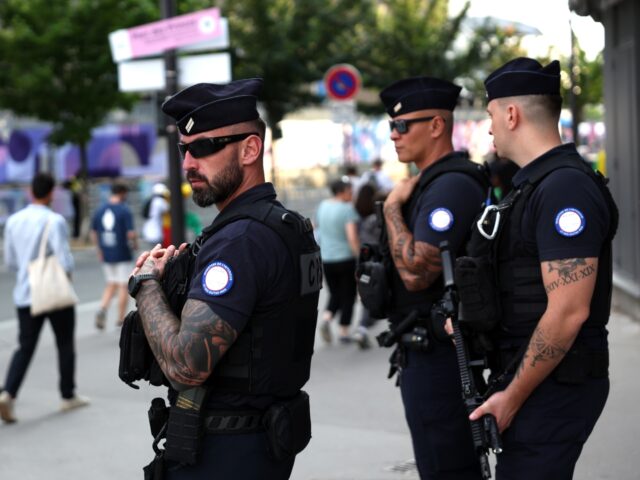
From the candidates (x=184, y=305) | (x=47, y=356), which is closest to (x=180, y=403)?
(x=184, y=305)

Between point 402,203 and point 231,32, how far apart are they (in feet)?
91.4

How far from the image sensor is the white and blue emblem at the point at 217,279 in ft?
9.50

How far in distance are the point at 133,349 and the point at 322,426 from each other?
4.38 meters

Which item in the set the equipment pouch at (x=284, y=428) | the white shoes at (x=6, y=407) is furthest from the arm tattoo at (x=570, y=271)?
the white shoes at (x=6, y=407)

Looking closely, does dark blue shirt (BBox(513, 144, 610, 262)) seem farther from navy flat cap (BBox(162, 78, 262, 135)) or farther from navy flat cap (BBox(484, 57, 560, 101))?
navy flat cap (BBox(162, 78, 262, 135))

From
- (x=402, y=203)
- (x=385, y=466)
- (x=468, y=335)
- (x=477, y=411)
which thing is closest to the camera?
(x=477, y=411)

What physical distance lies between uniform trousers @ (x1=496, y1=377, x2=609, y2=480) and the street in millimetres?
2618

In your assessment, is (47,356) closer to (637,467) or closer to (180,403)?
(637,467)

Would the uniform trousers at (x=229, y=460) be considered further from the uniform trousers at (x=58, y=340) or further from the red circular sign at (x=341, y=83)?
the red circular sign at (x=341, y=83)

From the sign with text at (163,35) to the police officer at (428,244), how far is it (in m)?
5.52

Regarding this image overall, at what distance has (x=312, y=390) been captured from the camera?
8.55 m

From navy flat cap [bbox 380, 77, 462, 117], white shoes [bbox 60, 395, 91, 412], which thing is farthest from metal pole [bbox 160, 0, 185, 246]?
navy flat cap [bbox 380, 77, 462, 117]

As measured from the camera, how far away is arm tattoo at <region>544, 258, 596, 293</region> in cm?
307

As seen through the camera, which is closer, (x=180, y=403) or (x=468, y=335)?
(x=180, y=403)
